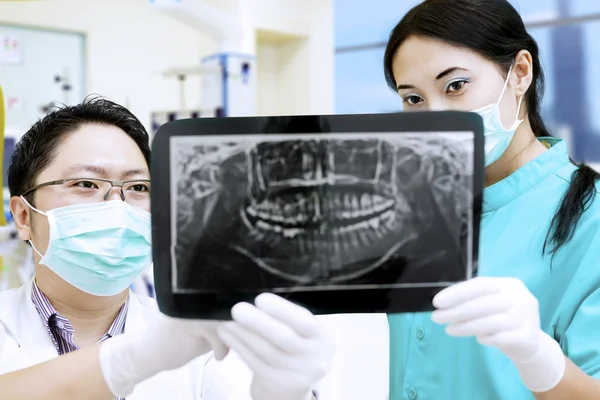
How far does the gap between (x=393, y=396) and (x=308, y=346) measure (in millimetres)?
622

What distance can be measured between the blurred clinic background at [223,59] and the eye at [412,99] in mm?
2747

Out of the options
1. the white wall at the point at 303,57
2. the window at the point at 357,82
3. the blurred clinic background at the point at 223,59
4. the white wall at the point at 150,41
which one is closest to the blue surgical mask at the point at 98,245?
the blurred clinic background at the point at 223,59

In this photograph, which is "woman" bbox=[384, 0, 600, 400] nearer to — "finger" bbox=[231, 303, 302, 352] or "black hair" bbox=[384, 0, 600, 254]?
"black hair" bbox=[384, 0, 600, 254]

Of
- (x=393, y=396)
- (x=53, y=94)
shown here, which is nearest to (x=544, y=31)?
(x=53, y=94)

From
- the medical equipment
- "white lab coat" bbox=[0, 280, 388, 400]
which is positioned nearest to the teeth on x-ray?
"white lab coat" bbox=[0, 280, 388, 400]

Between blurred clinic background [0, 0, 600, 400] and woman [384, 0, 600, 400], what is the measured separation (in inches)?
108

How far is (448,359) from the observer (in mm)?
1220

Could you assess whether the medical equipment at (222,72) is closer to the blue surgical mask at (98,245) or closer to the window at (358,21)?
the window at (358,21)

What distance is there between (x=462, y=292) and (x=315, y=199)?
224mm

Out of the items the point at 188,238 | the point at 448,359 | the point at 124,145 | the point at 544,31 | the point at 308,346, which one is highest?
the point at 544,31

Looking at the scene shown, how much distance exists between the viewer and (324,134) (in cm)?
80

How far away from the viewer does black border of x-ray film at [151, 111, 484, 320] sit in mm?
786

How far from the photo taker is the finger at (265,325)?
788 millimetres

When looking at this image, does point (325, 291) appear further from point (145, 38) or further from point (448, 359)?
point (145, 38)
